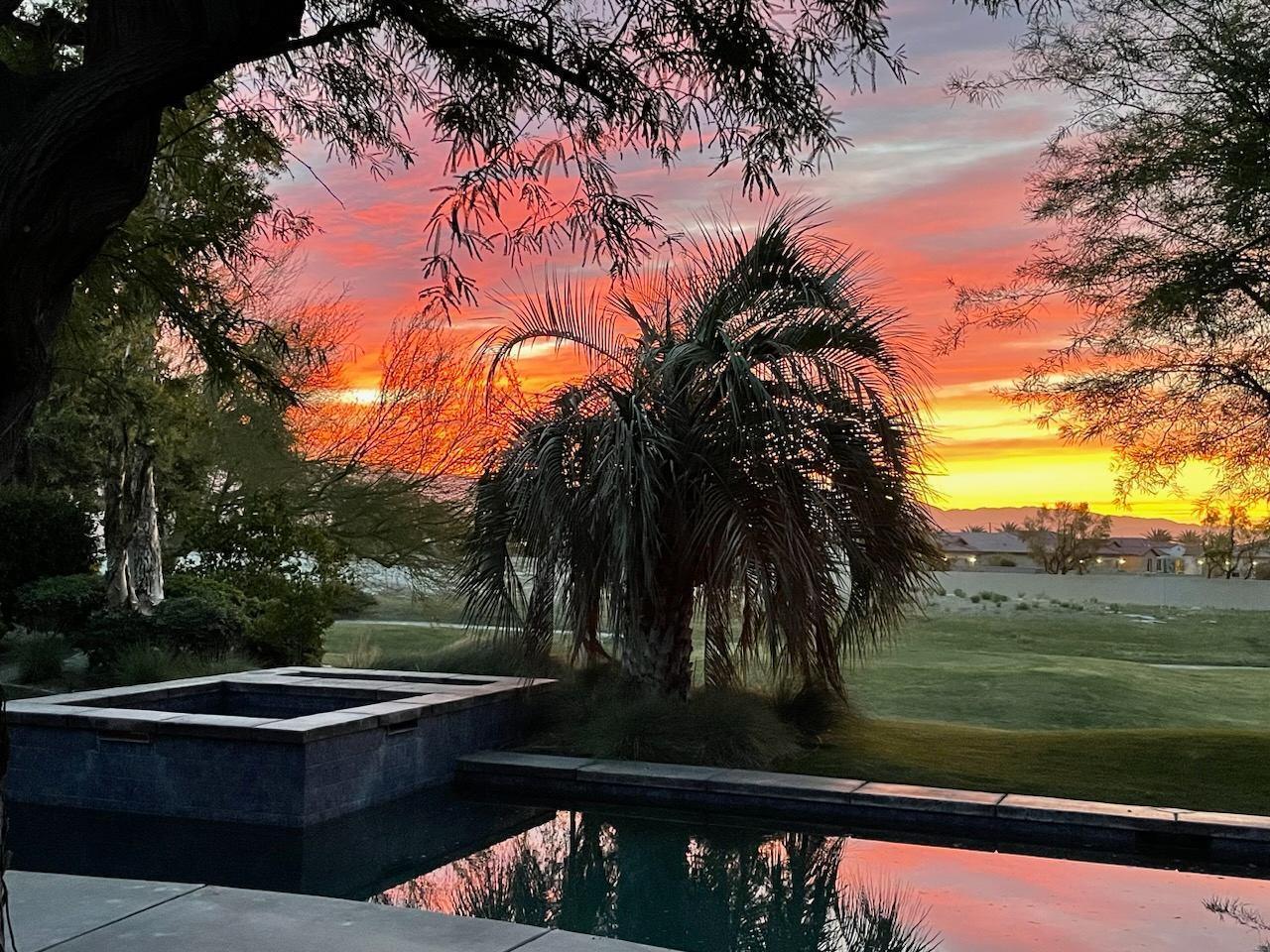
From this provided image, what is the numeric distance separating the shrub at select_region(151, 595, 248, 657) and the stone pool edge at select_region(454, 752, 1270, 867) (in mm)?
6151

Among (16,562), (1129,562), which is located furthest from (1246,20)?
(1129,562)

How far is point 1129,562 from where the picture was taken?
242ft

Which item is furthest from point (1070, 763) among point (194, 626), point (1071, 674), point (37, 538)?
point (37, 538)

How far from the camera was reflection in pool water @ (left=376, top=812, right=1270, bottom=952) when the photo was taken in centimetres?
604

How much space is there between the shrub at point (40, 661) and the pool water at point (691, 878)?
18.4 feet

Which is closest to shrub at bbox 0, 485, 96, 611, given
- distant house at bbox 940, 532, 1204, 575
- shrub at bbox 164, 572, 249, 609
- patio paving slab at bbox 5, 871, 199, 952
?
shrub at bbox 164, 572, 249, 609

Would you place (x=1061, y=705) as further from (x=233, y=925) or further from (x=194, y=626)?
(x=233, y=925)

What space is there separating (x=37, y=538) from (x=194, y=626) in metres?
4.57

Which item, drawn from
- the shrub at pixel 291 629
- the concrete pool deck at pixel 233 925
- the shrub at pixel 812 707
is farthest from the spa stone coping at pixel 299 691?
the shrub at pixel 291 629

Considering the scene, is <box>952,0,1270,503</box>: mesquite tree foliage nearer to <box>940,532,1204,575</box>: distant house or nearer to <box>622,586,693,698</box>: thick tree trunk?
<box>622,586,693,698</box>: thick tree trunk

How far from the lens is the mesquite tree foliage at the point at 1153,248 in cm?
1020

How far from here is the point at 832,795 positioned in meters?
8.51

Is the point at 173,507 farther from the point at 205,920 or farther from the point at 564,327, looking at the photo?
the point at 205,920

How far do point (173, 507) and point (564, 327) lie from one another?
9.59 meters
